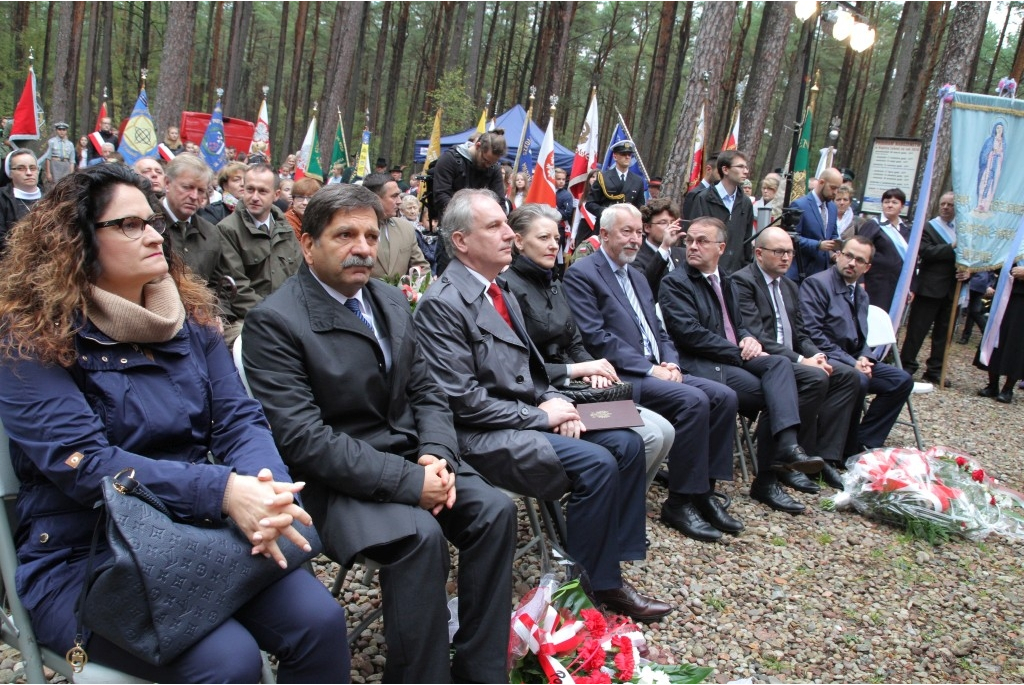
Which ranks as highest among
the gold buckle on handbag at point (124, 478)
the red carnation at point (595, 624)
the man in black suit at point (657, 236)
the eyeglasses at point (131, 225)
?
the man in black suit at point (657, 236)

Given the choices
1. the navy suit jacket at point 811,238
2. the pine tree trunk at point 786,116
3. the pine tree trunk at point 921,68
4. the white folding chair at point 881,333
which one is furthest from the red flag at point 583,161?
the pine tree trunk at point 786,116

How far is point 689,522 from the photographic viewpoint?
414 cm

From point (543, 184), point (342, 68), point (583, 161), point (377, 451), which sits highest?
point (342, 68)

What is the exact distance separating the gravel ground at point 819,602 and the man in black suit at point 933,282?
4697 millimetres

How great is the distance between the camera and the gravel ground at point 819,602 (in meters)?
3.07

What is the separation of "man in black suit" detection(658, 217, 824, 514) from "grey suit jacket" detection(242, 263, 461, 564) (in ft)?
8.48

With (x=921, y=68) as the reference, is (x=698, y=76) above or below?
below

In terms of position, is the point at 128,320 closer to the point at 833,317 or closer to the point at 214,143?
the point at 833,317

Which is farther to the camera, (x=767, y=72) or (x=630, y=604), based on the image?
(x=767, y=72)

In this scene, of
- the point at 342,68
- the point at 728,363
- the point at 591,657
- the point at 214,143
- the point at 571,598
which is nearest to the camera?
the point at 591,657

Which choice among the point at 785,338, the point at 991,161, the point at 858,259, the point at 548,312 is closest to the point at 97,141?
the point at 548,312

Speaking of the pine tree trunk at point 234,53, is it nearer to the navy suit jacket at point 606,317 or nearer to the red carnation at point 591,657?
the navy suit jacket at point 606,317

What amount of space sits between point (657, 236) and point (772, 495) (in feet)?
7.19

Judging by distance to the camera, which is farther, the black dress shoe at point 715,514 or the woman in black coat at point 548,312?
the black dress shoe at point 715,514
